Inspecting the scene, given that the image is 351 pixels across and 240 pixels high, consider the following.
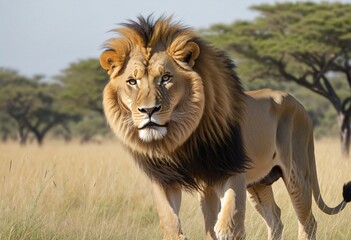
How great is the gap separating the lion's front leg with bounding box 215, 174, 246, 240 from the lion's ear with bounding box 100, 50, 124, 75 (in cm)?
82

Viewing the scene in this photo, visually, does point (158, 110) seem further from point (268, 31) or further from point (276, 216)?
point (268, 31)

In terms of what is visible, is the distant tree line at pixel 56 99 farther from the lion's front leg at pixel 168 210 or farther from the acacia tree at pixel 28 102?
the lion's front leg at pixel 168 210

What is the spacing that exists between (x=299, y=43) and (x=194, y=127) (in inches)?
576

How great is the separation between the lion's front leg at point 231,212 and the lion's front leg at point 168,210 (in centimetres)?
20

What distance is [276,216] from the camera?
5480mm

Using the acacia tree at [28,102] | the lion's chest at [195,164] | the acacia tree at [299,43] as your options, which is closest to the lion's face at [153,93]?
the lion's chest at [195,164]

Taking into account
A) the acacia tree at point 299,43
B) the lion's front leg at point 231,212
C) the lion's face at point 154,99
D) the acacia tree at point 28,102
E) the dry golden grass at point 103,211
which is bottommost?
the acacia tree at point 28,102

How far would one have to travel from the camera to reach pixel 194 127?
3676 mm

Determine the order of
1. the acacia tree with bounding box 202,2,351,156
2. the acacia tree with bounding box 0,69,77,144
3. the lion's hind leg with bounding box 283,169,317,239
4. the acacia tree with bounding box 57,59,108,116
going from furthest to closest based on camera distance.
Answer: the acacia tree with bounding box 0,69,77,144
the acacia tree with bounding box 57,59,108,116
the acacia tree with bounding box 202,2,351,156
the lion's hind leg with bounding box 283,169,317,239

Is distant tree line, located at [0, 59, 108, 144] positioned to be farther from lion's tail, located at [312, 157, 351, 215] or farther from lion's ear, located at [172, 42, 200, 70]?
lion's ear, located at [172, 42, 200, 70]

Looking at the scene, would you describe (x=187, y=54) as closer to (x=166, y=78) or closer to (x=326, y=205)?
(x=166, y=78)

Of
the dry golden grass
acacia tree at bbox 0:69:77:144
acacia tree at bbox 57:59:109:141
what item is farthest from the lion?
acacia tree at bbox 0:69:77:144

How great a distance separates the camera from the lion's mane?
368cm

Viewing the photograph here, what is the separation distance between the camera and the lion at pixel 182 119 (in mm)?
3559
